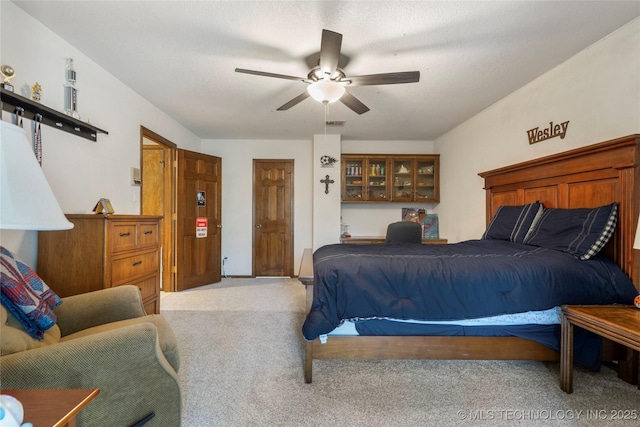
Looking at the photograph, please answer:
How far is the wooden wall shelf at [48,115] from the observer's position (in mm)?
1551

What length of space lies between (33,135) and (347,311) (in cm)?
231

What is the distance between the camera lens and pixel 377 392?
170cm

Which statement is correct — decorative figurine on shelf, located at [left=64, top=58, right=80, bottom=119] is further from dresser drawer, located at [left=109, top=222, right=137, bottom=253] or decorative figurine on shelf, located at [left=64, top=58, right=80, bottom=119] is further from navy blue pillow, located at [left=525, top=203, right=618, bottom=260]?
navy blue pillow, located at [left=525, top=203, right=618, bottom=260]

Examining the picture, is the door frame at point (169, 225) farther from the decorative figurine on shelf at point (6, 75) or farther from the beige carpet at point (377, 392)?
the decorative figurine on shelf at point (6, 75)

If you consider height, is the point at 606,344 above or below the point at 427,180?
below

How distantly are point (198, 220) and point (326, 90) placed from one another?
9.92 feet

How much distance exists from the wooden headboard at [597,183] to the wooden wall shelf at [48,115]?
365 cm

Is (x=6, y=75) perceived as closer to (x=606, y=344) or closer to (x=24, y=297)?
(x=24, y=297)

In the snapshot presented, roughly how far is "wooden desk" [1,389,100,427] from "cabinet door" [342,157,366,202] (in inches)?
157

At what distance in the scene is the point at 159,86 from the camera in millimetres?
2752

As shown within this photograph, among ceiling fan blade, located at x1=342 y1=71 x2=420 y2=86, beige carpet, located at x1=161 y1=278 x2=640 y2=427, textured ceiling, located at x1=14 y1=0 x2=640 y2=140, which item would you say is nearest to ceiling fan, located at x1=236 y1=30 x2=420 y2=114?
ceiling fan blade, located at x1=342 y1=71 x2=420 y2=86

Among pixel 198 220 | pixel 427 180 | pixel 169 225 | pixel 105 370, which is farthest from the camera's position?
pixel 427 180

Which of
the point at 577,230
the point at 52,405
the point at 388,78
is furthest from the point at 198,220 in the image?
the point at 577,230

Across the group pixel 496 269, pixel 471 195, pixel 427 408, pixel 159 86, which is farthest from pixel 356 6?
pixel 471 195
